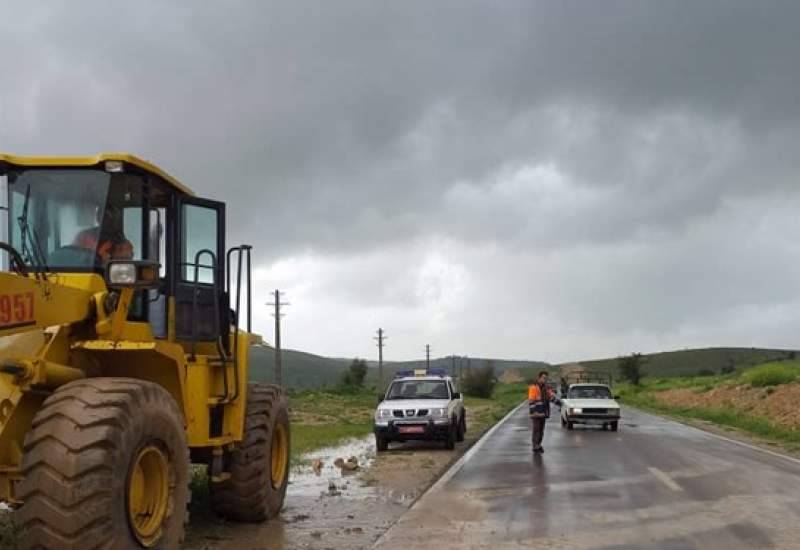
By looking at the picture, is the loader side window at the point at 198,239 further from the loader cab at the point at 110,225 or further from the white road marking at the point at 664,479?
the white road marking at the point at 664,479

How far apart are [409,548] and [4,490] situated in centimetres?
414

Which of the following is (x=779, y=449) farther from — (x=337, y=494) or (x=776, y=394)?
(x=776, y=394)

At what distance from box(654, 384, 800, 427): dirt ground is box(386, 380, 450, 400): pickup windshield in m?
14.8

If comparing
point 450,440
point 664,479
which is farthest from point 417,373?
point 664,479

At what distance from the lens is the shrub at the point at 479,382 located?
9306 centimetres

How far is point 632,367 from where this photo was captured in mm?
109750

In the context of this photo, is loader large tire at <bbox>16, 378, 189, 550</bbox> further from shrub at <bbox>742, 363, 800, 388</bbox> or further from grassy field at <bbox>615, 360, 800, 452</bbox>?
shrub at <bbox>742, 363, 800, 388</bbox>

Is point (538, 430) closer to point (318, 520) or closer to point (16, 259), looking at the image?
point (318, 520)

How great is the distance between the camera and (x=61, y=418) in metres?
6.01

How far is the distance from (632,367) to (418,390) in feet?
301

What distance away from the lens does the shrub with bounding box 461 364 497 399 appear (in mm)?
93062

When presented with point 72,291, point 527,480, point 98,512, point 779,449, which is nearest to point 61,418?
point 98,512

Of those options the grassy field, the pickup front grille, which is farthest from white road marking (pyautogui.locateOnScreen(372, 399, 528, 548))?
the grassy field

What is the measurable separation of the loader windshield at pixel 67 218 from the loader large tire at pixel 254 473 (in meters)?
3.05
